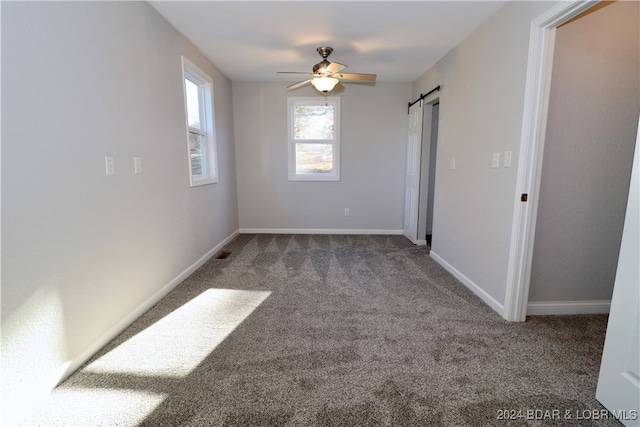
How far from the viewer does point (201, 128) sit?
3525mm

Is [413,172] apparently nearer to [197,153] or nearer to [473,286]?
[473,286]

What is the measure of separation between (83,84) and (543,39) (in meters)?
2.75

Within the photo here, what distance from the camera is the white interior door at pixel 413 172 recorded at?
3.99 m

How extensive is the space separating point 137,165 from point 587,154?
3.19 meters

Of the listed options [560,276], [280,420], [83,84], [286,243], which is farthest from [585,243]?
[83,84]

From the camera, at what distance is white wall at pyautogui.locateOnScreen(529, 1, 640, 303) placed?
189 centimetres

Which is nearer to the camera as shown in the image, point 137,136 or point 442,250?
point 137,136

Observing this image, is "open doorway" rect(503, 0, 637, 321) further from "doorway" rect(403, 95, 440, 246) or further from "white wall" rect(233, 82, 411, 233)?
"white wall" rect(233, 82, 411, 233)

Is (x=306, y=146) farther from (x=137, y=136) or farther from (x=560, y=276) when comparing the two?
(x=560, y=276)

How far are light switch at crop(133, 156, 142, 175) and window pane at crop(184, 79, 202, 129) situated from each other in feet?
4.03

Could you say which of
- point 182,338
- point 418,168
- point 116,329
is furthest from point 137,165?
point 418,168

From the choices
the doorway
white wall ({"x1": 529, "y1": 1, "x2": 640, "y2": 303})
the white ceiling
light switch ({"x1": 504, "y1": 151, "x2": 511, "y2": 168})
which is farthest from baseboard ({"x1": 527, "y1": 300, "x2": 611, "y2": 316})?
the white ceiling

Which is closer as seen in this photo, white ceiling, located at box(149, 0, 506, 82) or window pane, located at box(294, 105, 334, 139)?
white ceiling, located at box(149, 0, 506, 82)

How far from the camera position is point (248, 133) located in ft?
14.6
